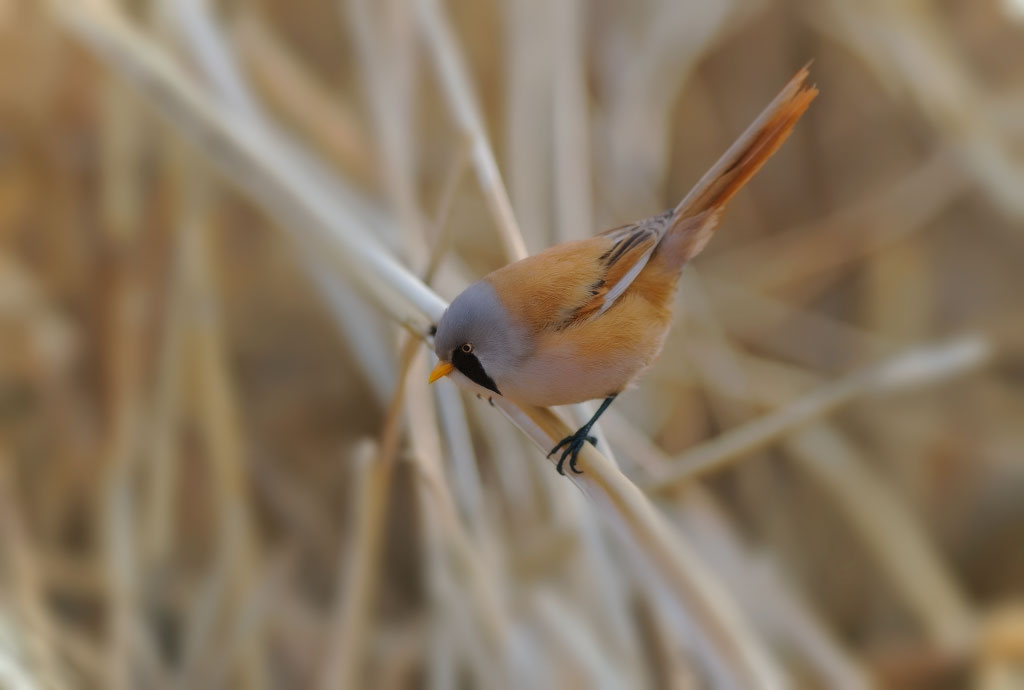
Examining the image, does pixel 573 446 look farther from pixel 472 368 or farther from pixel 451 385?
pixel 451 385

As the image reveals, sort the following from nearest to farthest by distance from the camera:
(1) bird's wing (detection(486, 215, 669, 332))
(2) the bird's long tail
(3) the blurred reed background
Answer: (2) the bird's long tail, (1) bird's wing (detection(486, 215, 669, 332)), (3) the blurred reed background

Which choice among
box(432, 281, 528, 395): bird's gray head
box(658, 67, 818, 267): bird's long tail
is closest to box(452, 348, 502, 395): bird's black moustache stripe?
box(432, 281, 528, 395): bird's gray head

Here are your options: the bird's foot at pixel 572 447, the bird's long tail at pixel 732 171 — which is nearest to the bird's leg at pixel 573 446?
the bird's foot at pixel 572 447

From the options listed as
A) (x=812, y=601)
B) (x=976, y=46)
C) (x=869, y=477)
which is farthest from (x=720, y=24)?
(x=812, y=601)

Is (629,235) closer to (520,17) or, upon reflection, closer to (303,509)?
(520,17)

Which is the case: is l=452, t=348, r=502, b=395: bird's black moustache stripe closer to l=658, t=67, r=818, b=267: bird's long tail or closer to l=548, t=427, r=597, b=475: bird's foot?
l=548, t=427, r=597, b=475: bird's foot

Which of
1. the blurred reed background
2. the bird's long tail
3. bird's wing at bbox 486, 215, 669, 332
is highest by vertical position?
the blurred reed background
